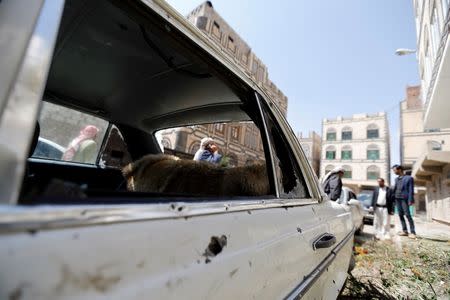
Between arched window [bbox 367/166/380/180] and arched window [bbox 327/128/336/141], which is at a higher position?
arched window [bbox 327/128/336/141]

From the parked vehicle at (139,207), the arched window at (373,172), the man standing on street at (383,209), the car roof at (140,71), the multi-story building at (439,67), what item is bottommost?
the man standing on street at (383,209)

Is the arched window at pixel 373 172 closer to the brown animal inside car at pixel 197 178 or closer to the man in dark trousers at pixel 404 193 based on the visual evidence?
the man in dark trousers at pixel 404 193

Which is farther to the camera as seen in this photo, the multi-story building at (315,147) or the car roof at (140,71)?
the multi-story building at (315,147)

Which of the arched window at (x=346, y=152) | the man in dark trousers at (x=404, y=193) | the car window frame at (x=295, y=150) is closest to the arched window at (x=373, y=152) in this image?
the arched window at (x=346, y=152)

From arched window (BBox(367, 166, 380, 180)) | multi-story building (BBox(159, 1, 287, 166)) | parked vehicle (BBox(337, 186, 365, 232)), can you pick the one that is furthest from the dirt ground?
arched window (BBox(367, 166, 380, 180))

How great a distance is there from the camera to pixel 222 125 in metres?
2.76

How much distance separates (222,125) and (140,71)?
1.07 metres

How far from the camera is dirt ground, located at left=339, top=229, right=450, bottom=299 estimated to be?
9.18ft

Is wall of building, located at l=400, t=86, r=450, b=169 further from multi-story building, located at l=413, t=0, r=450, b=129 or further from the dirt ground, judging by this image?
the dirt ground

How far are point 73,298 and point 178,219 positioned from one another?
25 centimetres

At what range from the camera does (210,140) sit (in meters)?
3.22

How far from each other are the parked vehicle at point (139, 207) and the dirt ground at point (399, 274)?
1367 mm

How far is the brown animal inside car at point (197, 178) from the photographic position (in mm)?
1397

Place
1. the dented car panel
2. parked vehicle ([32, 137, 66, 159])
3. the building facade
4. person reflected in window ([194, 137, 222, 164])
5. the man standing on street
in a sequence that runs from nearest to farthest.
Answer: the dented car panel, parked vehicle ([32, 137, 66, 159]), person reflected in window ([194, 137, 222, 164]), the man standing on street, the building facade
